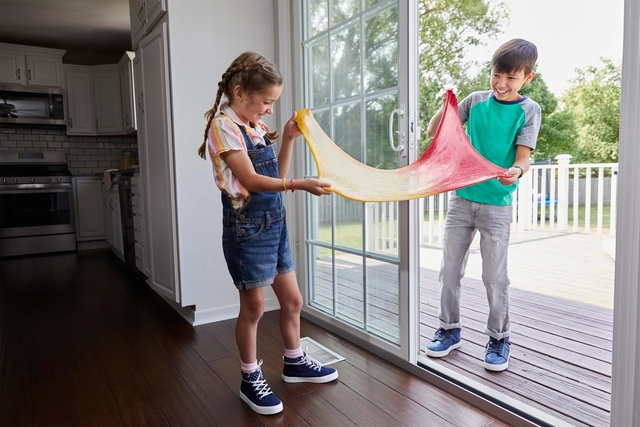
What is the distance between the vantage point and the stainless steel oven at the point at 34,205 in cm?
477

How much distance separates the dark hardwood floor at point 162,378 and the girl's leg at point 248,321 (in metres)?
0.20

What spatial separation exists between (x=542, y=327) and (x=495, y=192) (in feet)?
Answer: 3.50

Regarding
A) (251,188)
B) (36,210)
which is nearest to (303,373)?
(251,188)

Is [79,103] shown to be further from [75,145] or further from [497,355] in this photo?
[497,355]

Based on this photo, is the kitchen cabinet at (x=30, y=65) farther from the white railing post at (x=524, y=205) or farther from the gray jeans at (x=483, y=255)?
the white railing post at (x=524, y=205)

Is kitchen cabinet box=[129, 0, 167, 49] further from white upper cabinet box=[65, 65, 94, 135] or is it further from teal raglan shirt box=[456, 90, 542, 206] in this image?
white upper cabinet box=[65, 65, 94, 135]

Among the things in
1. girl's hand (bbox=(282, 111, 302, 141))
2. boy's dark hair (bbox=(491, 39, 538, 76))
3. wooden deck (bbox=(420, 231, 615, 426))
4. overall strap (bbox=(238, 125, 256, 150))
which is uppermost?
boy's dark hair (bbox=(491, 39, 538, 76))

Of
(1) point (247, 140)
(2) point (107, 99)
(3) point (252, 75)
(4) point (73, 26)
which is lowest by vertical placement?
(1) point (247, 140)

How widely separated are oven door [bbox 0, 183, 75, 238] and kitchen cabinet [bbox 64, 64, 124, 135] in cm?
82

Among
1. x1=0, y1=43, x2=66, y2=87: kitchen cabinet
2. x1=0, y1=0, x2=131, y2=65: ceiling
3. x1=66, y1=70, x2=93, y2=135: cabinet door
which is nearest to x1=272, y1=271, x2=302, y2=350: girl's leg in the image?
x1=0, y1=0, x2=131, y2=65: ceiling

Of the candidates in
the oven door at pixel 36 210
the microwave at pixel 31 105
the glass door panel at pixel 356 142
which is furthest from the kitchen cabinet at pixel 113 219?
the glass door panel at pixel 356 142

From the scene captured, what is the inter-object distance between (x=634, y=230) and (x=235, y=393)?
57.6 inches

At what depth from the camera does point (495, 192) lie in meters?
1.94

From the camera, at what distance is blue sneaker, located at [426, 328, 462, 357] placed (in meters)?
2.12
